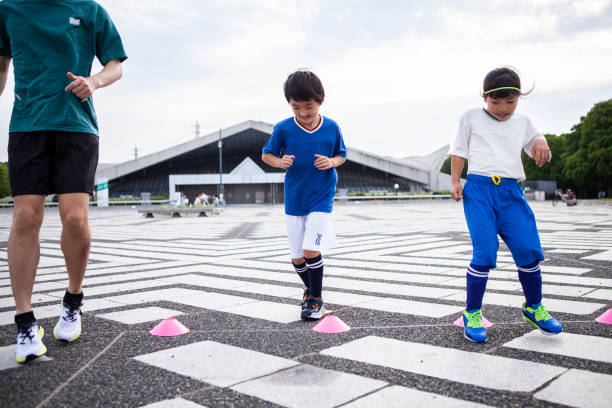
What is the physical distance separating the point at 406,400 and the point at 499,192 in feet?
5.17

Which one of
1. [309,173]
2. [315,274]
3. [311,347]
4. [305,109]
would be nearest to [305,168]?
[309,173]

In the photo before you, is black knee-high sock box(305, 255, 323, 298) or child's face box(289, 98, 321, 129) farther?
black knee-high sock box(305, 255, 323, 298)

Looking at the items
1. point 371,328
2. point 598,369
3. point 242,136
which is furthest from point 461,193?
point 242,136

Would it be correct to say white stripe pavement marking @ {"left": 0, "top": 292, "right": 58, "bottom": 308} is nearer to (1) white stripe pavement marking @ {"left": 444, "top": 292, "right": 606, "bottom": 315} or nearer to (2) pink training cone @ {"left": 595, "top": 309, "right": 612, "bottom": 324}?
(1) white stripe pavement marking @ {"left": 444, "top": 292, "right": 606, "bottom": 315}

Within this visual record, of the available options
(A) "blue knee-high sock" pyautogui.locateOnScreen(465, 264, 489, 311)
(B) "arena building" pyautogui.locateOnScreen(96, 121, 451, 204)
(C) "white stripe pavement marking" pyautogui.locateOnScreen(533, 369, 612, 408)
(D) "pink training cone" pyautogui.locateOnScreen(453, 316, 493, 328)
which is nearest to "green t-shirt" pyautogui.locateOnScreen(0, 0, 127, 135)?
(A) "blue knee-high sock" pyautogui.locateOnScreen(465, 264, 489, 311)

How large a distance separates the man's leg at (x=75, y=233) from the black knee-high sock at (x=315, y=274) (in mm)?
1474

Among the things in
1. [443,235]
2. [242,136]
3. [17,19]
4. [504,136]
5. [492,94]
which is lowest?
[443,235]

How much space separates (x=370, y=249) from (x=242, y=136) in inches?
2129

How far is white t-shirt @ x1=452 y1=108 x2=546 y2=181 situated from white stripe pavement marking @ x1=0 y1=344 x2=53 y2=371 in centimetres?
263

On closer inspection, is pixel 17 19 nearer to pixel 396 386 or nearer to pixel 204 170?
pixel 396 386

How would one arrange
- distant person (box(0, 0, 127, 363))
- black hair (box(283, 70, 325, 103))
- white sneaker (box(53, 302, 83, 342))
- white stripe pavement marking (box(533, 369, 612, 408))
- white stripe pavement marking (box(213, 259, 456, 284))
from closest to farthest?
white stripe pavement marking (box(533, 369, 612, 408)) < distant person (box(0, 0, 127, 363)) < white sneaker (box(53, 302, 83, 342)) < black hair (box(283, 70, 325, 103)) < white stripe pavement marking (box(213, 259, 456, 284))

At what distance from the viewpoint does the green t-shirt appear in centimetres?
283

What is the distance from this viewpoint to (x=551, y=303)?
153 inches

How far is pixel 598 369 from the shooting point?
7.74ft
